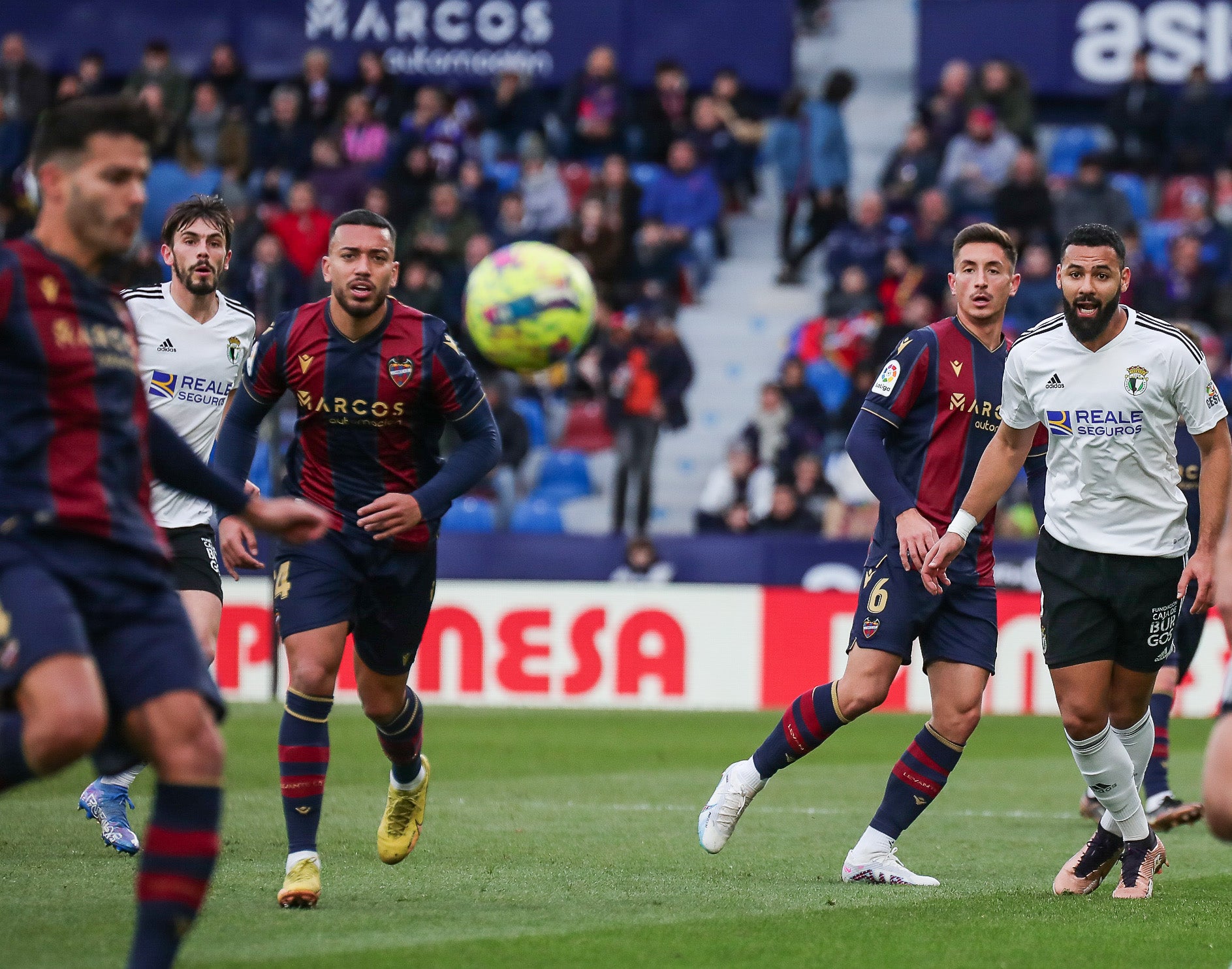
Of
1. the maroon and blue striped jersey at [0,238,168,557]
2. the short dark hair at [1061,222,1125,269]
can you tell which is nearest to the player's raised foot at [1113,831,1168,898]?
the short dark hair at [1061,222,1125,269]

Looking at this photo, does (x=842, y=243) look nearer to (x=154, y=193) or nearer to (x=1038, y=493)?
(x=154, y=193)

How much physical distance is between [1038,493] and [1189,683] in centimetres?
801

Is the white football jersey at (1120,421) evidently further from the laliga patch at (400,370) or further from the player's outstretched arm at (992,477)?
the laliga patch at (400,370)

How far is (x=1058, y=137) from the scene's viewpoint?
78.3 ft

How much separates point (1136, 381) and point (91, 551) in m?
4.03

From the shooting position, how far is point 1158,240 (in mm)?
21422

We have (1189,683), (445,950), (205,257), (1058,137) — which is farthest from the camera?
(1058,137)

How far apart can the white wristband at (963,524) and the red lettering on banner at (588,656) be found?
892 cm

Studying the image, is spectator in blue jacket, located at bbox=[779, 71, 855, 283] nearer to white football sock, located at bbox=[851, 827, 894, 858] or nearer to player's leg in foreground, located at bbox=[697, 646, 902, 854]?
player's leg in foreground, located at bbox=[697, 646, 902, 854]

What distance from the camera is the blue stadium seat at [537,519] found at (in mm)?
18969

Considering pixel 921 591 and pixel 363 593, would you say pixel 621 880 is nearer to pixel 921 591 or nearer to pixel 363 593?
pixel 363 593

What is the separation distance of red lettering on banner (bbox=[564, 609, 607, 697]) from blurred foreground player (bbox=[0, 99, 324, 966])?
11102mm

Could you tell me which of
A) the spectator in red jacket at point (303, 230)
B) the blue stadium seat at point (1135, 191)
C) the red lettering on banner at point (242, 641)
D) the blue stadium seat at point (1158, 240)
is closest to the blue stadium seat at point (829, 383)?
the blue stadium seat at point (1158, 240)

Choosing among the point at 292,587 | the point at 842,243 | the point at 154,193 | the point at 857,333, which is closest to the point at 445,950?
the point at 292,587
